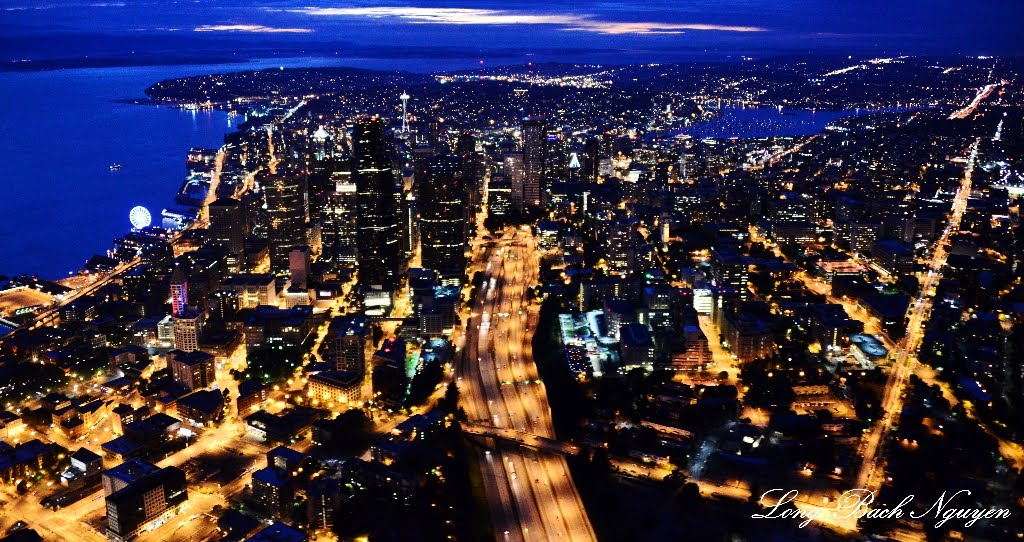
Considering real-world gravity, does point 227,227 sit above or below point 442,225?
below

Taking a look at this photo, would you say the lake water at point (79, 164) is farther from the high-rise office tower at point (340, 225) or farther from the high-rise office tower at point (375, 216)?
the high-rise office tower at point (375, 216)

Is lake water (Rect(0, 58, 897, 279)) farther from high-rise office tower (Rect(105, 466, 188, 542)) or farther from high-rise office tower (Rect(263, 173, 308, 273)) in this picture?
high-rise office tower (Rect(105, 466, 188, 542))

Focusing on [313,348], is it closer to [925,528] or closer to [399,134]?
[925,528]

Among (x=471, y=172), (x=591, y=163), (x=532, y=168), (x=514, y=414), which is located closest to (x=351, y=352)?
(x=514, y=414)

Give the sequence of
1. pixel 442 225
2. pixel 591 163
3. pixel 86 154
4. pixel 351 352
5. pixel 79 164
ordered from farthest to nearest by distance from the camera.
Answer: pixel 86 154 → pixel 79 164 → pixel 591 163 → pixel 442 225 → pixel 351 352

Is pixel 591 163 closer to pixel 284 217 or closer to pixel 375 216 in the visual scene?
pixel 284 217

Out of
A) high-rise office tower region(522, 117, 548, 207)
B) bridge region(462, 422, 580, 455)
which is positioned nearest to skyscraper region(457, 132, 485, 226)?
high-rise office tower region(522, 117, 548, 207)

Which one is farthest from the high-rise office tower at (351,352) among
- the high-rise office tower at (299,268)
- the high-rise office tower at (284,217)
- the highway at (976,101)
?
the highway at (976,101)
